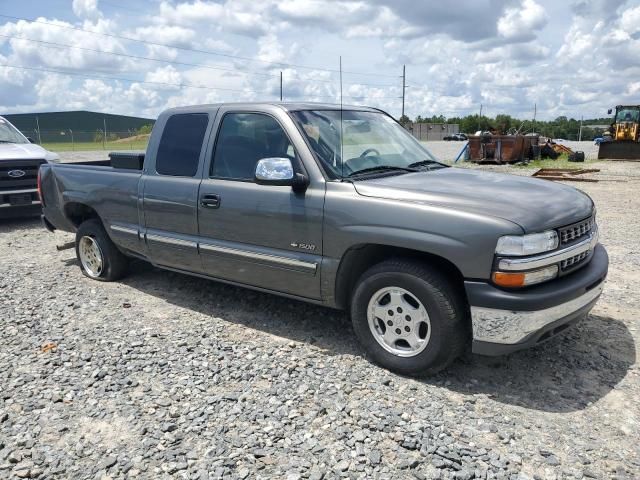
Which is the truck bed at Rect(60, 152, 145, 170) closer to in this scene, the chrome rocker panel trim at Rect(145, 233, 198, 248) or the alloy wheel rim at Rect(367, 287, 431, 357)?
the chrome rocker panel trim at Rect(145, 233, 198, 248)

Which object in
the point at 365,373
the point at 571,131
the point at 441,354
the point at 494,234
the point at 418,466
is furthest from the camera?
the point at 571,131

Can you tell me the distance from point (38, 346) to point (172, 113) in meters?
2.39

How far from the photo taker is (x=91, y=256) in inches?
244

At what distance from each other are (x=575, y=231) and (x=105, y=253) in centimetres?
469

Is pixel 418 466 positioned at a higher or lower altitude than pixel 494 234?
lower

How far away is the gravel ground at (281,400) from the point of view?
114 inches

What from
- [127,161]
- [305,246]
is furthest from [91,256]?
[305,246]

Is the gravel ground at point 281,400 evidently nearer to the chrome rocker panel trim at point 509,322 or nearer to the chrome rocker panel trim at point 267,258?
the chrome rocker panel trim at point 509,322

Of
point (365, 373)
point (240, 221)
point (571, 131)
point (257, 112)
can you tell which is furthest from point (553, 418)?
point (571, 131)

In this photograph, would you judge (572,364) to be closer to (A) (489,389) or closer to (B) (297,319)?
(A) (489,389)

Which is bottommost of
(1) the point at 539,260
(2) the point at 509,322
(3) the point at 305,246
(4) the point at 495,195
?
(2) the point at 509,322

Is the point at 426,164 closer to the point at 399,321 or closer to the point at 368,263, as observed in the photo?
the point at 368,263

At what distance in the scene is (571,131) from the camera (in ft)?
317

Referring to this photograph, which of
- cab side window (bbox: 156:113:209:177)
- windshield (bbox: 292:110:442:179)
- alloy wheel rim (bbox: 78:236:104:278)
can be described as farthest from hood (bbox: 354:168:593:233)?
alloy wheel rim (bbox: 78:236:104:278)
